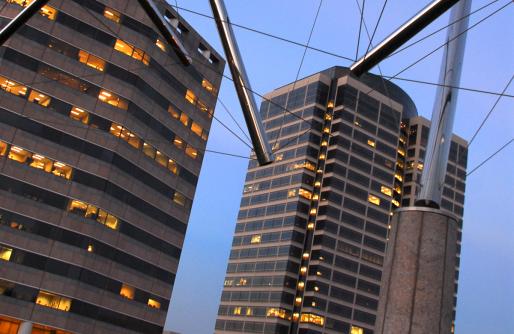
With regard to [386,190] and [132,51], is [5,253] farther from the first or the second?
[386,190]

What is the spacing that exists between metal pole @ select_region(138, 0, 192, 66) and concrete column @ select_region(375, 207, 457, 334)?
5.34m

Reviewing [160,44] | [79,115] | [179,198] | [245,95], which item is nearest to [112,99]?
[79,115]

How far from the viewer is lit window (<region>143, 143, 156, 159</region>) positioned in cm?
7931

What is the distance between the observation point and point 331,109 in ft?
506

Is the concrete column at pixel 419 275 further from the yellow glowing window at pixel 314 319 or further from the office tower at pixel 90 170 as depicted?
the yellow glowing window at pixel 314 319

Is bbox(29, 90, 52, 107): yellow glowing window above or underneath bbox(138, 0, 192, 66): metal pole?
above

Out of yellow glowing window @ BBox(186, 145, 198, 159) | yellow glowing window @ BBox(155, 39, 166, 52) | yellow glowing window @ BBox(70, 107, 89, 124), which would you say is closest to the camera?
yellow glowing window @ BBox(70, 107, 89, 124)

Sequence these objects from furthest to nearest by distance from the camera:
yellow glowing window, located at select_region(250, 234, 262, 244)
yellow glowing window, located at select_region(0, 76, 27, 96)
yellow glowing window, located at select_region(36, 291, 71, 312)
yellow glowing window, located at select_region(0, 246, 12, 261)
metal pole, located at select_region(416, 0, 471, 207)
A: 1. yellow glowing window, located at select_region(250, 234, 262, 244)
2. yellow glowing window, located at select_region(0, 76, 27, 96)
3. yellow glowing window, located at select_region(36, 291, 71, 312)
4. yellow glowing window, located at select_region(0, 246, 12, 261)
5. metal pole, located at select_region(416, 0, 471, 207)

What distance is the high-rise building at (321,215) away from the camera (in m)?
138

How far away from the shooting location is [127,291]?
7556 cm

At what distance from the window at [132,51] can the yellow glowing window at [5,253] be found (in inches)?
1119

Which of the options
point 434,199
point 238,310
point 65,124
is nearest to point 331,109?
point 238,310

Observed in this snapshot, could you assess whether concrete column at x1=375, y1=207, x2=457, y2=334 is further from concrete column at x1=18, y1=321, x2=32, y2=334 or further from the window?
the window

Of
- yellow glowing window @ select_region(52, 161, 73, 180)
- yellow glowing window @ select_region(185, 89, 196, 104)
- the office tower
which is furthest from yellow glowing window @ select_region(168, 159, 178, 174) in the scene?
yellow glowing window @ select_region(52, 161, 73, 180)
